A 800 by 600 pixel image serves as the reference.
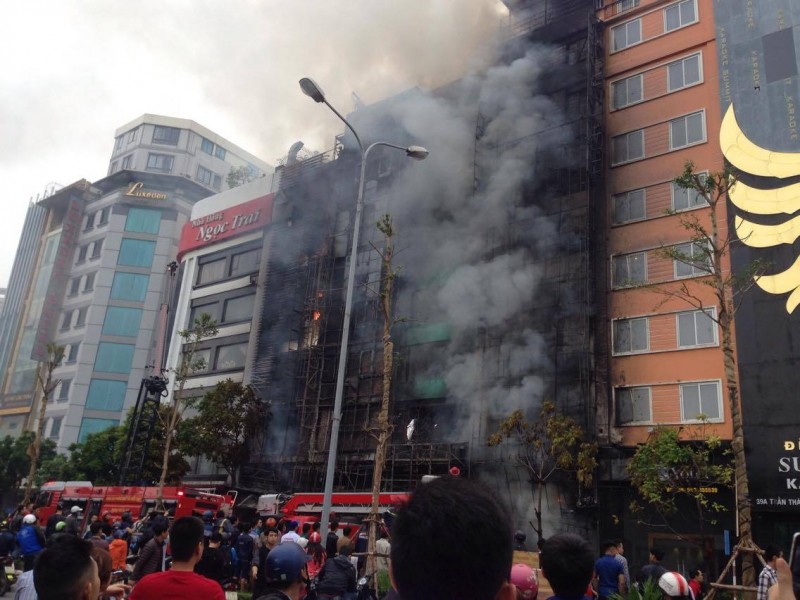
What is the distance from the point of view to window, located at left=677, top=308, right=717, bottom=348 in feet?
72.0

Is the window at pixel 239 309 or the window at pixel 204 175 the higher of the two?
the window at pixel 204 175

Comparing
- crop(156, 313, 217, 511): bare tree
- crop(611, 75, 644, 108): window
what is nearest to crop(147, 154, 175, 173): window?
crop(156, 313, 217, 511): bare tree

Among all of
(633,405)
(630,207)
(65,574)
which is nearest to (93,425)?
(633,405)

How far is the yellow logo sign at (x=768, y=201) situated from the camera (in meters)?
20.2

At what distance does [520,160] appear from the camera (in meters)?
29.2

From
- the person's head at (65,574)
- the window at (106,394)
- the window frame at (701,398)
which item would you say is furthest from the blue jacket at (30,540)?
the window at (106,394)

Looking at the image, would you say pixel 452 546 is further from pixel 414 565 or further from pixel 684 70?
pixel 684 70

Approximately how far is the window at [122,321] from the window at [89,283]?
129 inches

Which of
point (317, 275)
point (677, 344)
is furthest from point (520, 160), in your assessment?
point (317, 275)

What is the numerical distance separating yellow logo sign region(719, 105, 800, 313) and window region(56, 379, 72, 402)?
4882 centimetres

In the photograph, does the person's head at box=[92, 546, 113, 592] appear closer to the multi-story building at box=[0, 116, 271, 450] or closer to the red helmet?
the red helmet

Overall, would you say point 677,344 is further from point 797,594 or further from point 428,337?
point 797,594

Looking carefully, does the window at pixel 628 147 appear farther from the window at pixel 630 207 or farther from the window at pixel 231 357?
the window at pixel 231 357

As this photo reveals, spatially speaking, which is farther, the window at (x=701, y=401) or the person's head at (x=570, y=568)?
the window at (x=701, y=401)
